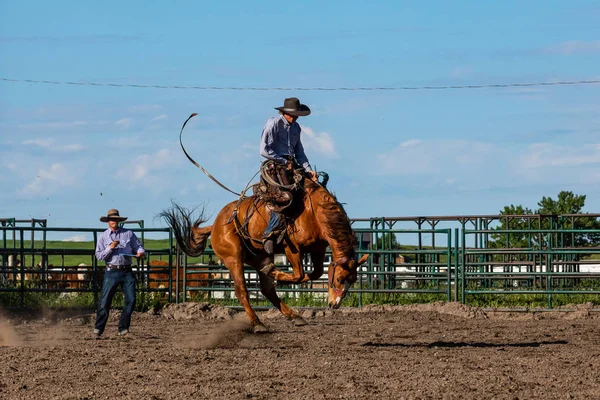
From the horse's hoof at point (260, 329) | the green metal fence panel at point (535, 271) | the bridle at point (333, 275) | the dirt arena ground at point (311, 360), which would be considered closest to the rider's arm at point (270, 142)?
the bridle at point (333, 275)

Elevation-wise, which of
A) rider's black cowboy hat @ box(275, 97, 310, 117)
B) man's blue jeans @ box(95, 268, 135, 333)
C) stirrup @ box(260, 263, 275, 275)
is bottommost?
man's blue jeans @ box(95, 268, 135, 333)

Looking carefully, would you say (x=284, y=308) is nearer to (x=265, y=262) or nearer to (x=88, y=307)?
(x=265, y=262)

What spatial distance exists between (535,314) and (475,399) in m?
8.48

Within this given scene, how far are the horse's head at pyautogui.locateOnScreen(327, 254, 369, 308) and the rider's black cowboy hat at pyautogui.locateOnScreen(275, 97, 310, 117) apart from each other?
163 centimetres

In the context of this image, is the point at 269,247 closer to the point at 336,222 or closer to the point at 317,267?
the point at 317,267

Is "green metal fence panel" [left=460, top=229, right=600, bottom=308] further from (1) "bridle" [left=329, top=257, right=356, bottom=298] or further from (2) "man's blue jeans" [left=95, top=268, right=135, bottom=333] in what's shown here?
(1) "bridle" [left=329, top=257, right=356, bottom=298]

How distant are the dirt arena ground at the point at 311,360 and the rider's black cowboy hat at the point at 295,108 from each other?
88.7 inches

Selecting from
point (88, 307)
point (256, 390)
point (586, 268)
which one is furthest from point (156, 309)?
point (586, 268)

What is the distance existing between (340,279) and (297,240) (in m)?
0.72

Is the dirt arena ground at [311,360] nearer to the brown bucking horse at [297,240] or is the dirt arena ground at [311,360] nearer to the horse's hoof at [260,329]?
the horse's hoof at [260,329]

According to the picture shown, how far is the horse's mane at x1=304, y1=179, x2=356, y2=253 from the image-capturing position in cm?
866

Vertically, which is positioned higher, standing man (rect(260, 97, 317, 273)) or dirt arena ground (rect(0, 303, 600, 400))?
standing man (rect(260, 97, 317, 273))

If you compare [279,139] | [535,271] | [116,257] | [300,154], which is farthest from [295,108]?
[535,271]

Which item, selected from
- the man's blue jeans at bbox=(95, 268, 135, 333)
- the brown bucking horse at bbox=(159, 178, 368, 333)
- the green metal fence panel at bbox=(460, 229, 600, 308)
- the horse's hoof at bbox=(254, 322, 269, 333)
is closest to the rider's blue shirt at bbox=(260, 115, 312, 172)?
the brown bucking horse at bbox=(159, 178, 368, 333)
